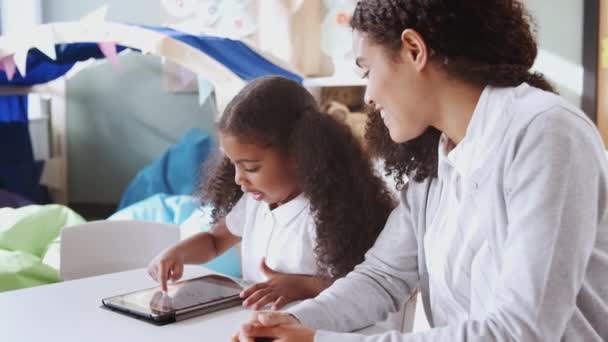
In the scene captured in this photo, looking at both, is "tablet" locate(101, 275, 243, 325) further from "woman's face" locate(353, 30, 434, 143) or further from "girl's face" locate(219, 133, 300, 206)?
"woman's face" locate(353, 30, 434, 143)

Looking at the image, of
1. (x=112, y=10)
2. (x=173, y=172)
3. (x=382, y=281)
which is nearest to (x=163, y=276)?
(x=382, y=281)

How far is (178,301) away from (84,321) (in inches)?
5.1

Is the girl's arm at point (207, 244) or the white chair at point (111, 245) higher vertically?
the girl's arm at point (207, 244)

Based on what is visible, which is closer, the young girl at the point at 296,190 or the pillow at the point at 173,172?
the young girl at the point at 296,190

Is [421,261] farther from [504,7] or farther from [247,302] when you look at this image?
[504,7]

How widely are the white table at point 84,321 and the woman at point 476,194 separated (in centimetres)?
11

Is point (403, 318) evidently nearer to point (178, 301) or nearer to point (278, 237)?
point (278, 237)

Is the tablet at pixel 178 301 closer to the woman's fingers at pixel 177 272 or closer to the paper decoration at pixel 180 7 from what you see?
the woman's fingers at pixel 177 272

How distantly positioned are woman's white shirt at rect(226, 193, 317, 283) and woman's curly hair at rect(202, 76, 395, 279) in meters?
0.03

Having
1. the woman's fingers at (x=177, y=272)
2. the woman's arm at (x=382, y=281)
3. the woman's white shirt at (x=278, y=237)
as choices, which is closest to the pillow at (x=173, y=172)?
the woman's white shirt at (x=278, y=237)

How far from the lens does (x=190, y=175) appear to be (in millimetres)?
3451

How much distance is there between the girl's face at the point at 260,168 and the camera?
1.28 m

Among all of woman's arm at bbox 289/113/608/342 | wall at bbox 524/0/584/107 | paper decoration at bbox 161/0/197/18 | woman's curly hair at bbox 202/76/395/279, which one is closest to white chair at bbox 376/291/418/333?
woman's curly hair at bbox 202/76/395/279

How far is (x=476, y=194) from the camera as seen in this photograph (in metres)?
0.82
